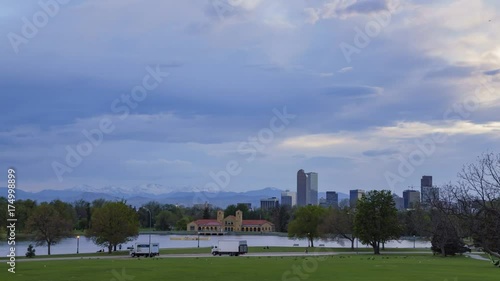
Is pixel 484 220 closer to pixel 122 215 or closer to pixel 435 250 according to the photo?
pixel 435 250

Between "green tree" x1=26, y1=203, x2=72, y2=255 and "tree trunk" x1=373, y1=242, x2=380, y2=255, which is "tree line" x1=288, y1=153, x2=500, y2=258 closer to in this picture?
"tree trunk" x1=373, y1=242, x2=380, y2=255

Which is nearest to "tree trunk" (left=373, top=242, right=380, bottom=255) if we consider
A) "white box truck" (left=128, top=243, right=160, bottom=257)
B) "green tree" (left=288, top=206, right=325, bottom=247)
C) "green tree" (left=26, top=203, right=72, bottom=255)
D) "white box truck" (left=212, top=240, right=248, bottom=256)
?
"white box truck" (left=212, top=240, right=248, bottom=256)

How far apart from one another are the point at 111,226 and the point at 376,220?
131 feet

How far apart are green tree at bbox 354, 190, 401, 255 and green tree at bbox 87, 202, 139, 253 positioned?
3487cm

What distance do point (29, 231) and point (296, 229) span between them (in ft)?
162

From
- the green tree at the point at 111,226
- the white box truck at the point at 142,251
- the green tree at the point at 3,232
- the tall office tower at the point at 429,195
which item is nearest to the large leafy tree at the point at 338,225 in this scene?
Answer: the green tree at the point at 111,226

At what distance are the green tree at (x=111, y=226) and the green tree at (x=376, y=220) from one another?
3487cm

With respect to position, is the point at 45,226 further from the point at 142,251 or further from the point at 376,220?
the point at 376,220

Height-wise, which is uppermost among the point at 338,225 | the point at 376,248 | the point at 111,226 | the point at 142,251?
the point at 111,226

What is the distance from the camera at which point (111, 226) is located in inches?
3391

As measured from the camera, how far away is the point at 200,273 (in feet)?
133

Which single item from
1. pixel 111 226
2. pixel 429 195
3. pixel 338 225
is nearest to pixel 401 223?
pixel 338 225

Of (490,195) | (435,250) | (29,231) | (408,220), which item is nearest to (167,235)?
(408,220)

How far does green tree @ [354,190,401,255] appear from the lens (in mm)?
90562
